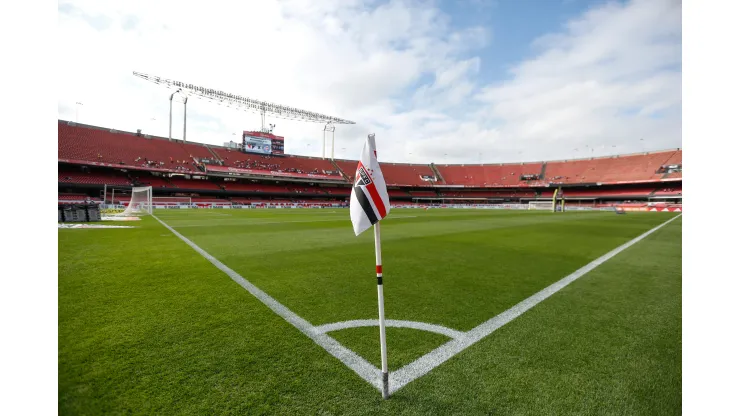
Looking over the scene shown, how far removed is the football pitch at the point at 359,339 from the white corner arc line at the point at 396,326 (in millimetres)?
23

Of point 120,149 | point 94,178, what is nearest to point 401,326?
point 94,178

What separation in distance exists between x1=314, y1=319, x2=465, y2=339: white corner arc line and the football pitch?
0.02 meters

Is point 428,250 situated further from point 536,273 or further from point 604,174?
point 604,174

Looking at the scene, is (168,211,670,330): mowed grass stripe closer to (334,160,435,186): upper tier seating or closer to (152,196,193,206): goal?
(152,196,193,206): goal

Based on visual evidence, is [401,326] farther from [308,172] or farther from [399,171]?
[399,171]

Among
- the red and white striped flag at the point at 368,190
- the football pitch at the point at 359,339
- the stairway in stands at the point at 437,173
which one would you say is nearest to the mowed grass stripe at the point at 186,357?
the football pitch at the point at 359,339

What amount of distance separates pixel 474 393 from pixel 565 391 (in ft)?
2.34

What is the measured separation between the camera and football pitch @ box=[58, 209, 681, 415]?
7.56ft

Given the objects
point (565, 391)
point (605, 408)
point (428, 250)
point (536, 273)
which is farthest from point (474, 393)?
point (428, 250)

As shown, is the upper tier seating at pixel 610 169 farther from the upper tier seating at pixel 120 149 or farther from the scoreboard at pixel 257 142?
the upper tier seating at pixel 120 149
